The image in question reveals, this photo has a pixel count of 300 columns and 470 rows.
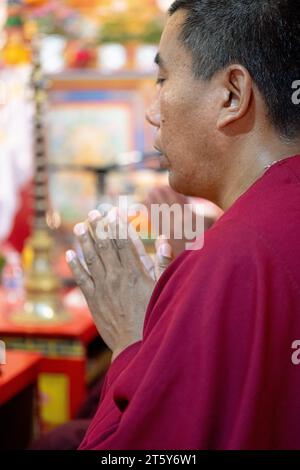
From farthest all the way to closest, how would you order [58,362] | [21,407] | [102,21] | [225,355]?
1. [102,21]
2. [58,362]
3. [21,407]
4. [225,355]

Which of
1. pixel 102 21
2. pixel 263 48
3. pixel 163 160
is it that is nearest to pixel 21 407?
pixel 163 160

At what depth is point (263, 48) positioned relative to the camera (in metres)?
1.06

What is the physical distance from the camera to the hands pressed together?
123cm

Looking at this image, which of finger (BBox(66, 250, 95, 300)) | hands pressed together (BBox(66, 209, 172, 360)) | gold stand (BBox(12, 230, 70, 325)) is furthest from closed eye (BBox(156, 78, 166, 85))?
gold stand (BBox(12, 230, 70, 325))

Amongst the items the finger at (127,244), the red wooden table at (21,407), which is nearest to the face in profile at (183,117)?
the finger at (127,244)

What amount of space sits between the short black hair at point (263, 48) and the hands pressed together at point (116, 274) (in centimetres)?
29

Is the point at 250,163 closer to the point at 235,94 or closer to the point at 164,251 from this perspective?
the point at 235,94

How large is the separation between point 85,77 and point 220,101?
10.7ft

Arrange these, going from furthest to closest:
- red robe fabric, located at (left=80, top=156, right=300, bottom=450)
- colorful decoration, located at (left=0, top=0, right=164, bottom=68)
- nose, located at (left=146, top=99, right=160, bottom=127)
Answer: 1. colorful decoration, located at (left=0, top=0, right=164, bottom=68)
2. nose, located at (left=146, top=99, right=160, bottom=127)
3. red robe fabric, located at (left=80, top=156, right=300, bottom=450)

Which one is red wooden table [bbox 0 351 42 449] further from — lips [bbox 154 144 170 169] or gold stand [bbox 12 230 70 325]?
lips [bbox 154 144 170 169]

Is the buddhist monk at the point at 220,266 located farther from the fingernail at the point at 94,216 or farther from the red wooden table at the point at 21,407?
the red wooden table at the point at 21,407

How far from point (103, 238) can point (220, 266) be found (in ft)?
1.14

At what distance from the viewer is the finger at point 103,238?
1231mm

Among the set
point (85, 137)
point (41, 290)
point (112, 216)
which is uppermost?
point (85, 137)
